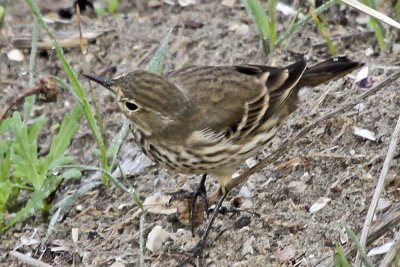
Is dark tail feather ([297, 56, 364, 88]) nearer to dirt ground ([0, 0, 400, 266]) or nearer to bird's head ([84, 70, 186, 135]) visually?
dirt ground ([0, 0, 400, 266])

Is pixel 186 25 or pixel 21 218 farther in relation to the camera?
pixel 186 25

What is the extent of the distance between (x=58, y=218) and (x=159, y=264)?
0.58 metres

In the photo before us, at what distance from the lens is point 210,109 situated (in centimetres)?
433

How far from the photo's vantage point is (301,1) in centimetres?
592

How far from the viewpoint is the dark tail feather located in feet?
14.8

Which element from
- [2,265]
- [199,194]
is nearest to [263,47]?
[199,194]

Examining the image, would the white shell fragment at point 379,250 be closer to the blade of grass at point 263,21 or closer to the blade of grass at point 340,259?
the blade of grass at point 340,259

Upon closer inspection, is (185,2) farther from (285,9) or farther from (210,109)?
(210,109)

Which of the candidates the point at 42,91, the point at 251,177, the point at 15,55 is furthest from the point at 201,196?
the point at 15,55

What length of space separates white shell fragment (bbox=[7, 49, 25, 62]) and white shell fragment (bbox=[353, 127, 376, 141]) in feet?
7.72

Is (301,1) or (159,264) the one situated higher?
(301,1)

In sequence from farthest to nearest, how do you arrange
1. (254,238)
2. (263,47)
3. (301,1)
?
(301,1), (263,47), (254,238)

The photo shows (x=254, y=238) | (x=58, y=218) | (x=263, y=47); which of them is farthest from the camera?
(x=263, y=47)

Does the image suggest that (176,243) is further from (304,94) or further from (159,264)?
(304,94)
